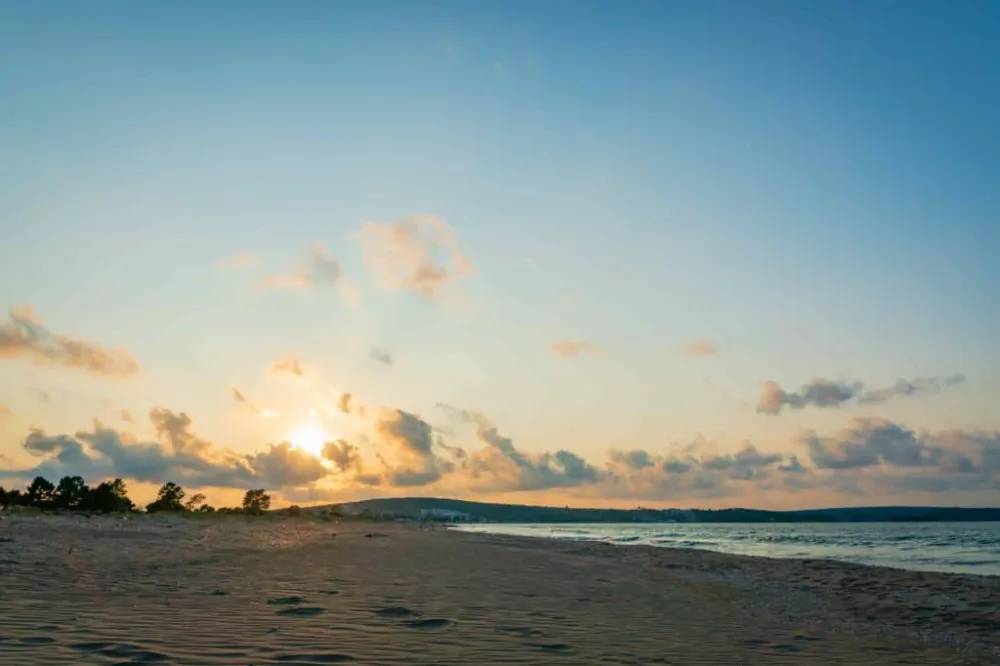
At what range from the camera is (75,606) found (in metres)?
11.8

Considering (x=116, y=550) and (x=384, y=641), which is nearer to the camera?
(x=384, y=641)

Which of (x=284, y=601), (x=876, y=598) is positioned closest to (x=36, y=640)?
(x=284, y=601)

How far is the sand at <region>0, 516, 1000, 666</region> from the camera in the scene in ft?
31.0

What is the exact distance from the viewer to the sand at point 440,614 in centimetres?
945

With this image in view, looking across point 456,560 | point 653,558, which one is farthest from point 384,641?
point 653,558

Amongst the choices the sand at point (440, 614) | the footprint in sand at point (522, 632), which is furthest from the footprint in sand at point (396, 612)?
the footprint in sand at point (522, 632)

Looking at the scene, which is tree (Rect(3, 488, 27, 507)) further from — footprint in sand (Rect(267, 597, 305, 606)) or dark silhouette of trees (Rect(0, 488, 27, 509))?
footprint in sand (Rect(267, 597, 305, 606))

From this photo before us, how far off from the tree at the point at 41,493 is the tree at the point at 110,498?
4913mm

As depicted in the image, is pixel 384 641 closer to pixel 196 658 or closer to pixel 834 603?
pixel 196 658

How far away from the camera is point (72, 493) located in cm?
10331

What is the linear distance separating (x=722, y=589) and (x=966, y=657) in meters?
10.4

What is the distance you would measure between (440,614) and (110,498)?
10791cm

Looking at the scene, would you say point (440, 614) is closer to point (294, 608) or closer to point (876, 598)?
point (294, 608)

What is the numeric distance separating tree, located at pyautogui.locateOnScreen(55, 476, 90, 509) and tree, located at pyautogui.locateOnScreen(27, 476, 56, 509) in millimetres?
746
